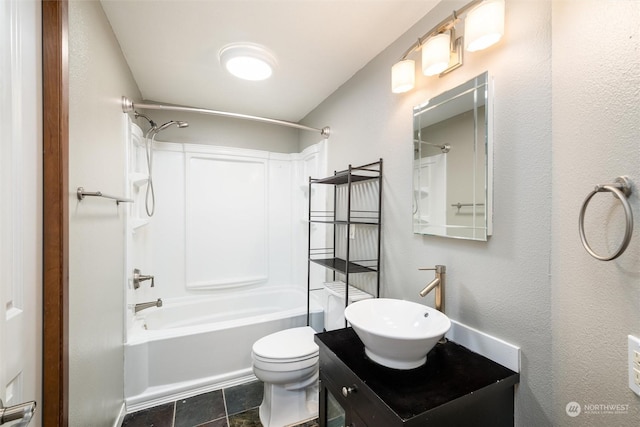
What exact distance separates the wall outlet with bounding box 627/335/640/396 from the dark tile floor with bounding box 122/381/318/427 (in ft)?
5.27

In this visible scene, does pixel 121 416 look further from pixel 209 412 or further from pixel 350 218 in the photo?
pixel 350 218

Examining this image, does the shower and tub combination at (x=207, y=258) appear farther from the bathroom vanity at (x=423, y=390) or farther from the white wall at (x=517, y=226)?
the white wall at (x=517, y=226)

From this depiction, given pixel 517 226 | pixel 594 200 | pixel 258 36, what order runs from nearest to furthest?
pixel 594 200 → pixel 517 226 → pixel 258 36

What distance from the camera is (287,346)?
68.0 inches

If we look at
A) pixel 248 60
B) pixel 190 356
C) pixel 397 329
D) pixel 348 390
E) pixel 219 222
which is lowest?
pixel 190 356

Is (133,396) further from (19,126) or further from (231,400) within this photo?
(19,126)

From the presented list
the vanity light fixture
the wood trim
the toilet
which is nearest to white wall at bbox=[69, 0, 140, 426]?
the wood trim

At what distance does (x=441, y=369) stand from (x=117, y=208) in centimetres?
199

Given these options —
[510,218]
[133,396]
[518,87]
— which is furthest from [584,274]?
[133,396]

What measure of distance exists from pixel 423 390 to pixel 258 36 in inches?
75.9

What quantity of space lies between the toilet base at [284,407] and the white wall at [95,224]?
2.88 feet

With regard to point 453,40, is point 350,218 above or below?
below

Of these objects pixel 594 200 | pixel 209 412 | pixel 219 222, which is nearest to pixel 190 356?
pixel 209 412

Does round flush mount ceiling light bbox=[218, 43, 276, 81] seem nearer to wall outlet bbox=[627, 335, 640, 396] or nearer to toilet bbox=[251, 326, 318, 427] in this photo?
toilet bbox=[251, 326, 318, 427]
